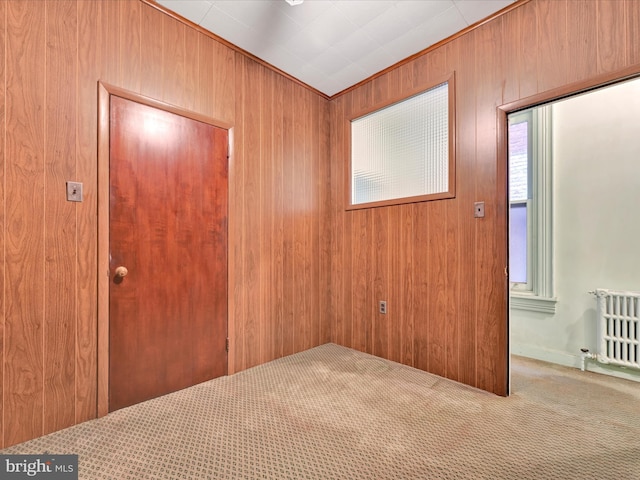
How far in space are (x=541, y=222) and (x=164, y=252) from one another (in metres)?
3.30

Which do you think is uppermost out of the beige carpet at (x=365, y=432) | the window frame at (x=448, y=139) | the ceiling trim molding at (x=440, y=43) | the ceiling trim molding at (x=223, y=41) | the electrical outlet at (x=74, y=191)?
the ceiling trim molding at (x=440, y=43)

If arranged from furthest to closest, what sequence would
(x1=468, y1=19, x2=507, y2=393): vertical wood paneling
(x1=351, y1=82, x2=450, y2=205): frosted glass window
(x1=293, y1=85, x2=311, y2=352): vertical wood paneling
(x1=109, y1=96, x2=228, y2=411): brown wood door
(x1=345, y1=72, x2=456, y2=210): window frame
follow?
(x1=293, y1=85, x2=311, y2=352): vertical wood paneling
(x1=351, y1=82, x2=450, y2=205): frosted glass window
(x1=345, y1=72, x2=456, y2=210): window frame
(x1=468, y1=19, x2=507, y2=393): vertical wood paneling
(x1=109, y1=96, x2=228, y2=411): brown wood door

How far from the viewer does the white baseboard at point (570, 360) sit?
2.35 m

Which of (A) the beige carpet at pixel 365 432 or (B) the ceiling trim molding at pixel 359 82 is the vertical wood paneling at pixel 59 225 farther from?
(B) the ceiling trim molding at pixel 359 82

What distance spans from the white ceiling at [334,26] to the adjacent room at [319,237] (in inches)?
0.8

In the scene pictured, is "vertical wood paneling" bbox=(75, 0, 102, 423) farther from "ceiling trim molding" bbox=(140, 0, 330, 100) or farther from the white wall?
the white wall

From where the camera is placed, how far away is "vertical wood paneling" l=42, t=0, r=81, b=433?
162cm

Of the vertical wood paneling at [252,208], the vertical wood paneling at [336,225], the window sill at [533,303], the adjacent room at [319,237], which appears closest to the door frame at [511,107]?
the adjacent room at [319,237]

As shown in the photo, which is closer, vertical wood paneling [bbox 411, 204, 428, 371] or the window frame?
the window frame

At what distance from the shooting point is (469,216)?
222cm

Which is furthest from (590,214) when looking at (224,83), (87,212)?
(87,212)

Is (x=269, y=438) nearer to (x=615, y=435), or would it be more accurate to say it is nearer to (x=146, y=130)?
(x=615, y=435)

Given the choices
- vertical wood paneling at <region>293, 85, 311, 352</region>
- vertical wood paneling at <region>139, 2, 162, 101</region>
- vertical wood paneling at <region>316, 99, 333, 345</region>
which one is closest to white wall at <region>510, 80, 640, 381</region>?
vertical wood paneling at <region>316, 99, 333, 345</region>

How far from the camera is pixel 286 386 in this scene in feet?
7.18
